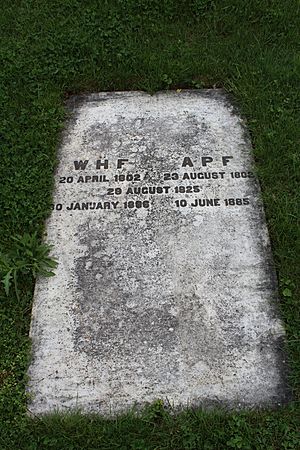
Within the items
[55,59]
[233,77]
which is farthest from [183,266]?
[55,59]

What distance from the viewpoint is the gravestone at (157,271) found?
9.59ft

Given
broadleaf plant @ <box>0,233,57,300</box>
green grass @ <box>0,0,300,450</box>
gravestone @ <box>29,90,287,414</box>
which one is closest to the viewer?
green grass @ <box>0,0,300,450</box>

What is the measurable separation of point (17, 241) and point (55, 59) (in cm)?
158

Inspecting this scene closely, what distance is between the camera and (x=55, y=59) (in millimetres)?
4387

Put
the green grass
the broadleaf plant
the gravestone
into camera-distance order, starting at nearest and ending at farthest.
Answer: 1. the green grass
2. the gravestone
3. the broadleaf plant

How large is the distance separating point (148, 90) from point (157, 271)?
1.44m

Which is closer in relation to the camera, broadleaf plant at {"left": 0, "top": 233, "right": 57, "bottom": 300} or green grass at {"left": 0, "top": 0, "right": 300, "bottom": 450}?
green grass at {"left": 0, "top": 0, "right": 300, "bottom": 450}

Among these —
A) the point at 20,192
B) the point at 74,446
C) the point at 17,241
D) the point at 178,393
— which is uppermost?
the point at 20,192

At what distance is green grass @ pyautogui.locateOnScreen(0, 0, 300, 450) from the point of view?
9.12ft

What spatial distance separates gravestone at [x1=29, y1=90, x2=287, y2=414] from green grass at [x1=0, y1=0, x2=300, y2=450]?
0.26ft

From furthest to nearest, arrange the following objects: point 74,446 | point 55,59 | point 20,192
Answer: point 55,59 < point 20,192 < point 74,446

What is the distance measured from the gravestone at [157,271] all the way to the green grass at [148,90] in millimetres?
78

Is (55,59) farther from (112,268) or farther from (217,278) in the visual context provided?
(217,278)

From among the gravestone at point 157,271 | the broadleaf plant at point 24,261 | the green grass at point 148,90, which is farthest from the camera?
the broadleaf plant at point 24,261
